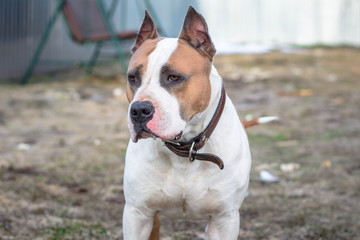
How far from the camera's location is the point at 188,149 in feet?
8.48

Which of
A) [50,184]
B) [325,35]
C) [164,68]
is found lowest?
[325,35]

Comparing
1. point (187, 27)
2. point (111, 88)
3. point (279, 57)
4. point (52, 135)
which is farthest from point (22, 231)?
point (279, 57)

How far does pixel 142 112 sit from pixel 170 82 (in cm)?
22

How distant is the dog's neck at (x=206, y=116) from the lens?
254 cm

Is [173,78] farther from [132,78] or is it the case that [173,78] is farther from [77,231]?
[77,231]

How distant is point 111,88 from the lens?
348 inches

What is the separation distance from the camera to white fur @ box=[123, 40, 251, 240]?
8.49ft

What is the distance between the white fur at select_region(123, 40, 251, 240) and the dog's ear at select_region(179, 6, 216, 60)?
11 cm

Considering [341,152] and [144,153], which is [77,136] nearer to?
[341,152]

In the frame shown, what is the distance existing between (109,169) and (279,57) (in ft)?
27.2

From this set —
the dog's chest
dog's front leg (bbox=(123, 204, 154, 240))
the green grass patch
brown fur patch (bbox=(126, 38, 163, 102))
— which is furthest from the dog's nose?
the green grass patch

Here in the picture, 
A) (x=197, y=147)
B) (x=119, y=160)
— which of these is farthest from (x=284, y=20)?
(x=197, y=147)

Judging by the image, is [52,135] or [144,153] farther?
[52,135]

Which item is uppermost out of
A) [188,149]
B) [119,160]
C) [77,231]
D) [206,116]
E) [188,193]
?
[206,116]
